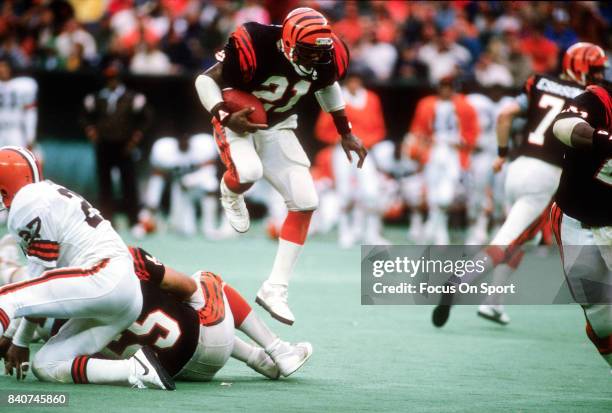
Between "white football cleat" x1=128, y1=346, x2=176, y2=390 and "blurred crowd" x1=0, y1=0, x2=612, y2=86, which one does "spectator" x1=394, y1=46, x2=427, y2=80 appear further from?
"white football cleat" x1=128, y1=346, x2=176, y2=390

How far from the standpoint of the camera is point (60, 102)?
58.5 ft

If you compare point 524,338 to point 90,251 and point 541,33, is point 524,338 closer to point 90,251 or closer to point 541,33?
point 90,251

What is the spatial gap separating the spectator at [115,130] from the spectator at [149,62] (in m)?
1.38

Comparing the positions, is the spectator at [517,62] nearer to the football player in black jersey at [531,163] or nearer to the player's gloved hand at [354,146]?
the football player in black jersey at [531,163]

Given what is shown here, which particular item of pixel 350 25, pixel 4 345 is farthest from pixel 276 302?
pixel 350 25

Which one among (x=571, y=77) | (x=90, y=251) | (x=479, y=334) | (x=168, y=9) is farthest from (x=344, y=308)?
(x=168, y=9)

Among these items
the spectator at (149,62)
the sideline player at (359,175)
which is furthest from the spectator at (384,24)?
the spectator at (149,62)

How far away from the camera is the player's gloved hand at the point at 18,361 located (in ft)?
19.6

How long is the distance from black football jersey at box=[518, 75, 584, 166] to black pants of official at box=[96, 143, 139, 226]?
8.05m

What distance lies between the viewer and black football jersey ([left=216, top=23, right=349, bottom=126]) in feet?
23.4

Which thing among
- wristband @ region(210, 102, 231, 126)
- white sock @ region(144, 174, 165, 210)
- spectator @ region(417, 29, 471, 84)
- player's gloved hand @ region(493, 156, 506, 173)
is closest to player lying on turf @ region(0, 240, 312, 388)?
wristband @ region(210, 102, 231, 126)

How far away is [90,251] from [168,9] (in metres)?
13.7

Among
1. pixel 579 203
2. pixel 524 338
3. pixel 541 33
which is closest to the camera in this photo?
pixel 579 203

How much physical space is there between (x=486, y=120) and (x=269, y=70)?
374 inches
